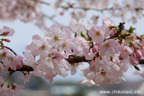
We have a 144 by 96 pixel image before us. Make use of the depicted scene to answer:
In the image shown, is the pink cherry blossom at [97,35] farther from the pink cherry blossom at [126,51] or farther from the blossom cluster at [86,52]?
the pink cherry blossom at [126,51]

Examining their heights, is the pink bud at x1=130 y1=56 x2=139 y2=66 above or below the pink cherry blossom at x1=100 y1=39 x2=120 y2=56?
below

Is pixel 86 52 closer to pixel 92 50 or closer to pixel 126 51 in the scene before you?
pixel 92 50

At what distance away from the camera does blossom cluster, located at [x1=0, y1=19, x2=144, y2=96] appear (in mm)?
997

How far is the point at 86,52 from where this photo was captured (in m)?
1.04

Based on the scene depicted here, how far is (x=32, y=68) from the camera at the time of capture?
3.75 ft

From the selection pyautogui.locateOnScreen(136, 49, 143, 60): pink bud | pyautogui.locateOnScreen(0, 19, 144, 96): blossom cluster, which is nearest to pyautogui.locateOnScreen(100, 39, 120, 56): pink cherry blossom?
pyautogui.locateOnScreen(0, 19, 144, 96): blossom cluster

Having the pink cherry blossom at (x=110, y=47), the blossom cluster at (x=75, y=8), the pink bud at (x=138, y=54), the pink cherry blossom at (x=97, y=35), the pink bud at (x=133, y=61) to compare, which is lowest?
the pink bud at (x=133, y=61)

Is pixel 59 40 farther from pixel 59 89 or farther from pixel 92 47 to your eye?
pixel 59 89

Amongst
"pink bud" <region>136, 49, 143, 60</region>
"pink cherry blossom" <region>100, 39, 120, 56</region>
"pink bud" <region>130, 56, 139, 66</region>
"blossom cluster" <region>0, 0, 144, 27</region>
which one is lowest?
"pink bud" <region>130, 56, 139, 66</region>

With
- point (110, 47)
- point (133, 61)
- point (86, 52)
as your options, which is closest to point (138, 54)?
point (133, 61)

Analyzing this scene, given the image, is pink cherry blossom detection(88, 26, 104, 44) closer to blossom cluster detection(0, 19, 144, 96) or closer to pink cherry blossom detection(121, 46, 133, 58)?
blossom cluster detection(0, 19, 144, 96)

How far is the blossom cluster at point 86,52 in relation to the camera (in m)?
1.00

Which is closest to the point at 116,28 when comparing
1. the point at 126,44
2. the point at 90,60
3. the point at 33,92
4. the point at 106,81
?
the point at 126,44

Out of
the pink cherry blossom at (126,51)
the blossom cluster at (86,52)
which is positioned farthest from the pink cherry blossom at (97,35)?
the pink cherry blossom at (126,51)
